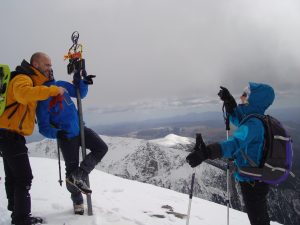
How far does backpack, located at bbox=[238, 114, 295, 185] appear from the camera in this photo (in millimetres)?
4996

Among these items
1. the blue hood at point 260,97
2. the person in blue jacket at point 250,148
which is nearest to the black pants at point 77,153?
the person in blue jacket at point 250,148

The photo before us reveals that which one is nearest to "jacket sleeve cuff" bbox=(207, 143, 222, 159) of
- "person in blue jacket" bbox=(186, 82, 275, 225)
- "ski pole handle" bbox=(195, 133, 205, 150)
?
"person in blue jacket" bbox=(186, 82, 275, 225)

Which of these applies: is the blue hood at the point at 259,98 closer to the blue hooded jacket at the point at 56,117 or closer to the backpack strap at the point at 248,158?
the backpack strap at the point at 248,158

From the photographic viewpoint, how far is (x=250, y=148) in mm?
5066

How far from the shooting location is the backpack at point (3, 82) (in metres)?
5.37

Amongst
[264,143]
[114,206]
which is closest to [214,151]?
[264,143]

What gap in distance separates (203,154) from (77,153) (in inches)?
120

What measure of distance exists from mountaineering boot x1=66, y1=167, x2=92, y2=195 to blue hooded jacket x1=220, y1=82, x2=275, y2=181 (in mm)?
2984

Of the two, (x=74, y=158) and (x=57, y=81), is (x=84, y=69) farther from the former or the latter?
(x=74, y=158)

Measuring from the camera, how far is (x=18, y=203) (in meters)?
5.56

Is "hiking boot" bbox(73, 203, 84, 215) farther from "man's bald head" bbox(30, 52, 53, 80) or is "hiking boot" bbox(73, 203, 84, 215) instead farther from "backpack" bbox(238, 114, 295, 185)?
"backpack" bbox(238, 114, 295, 185)

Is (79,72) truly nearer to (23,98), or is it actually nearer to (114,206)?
(23,98)

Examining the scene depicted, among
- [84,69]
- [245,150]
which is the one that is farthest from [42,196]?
[245,150]

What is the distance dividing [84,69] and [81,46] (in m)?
0.67
